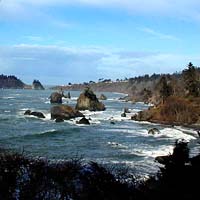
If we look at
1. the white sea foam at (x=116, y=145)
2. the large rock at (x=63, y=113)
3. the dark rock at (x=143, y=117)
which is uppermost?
the large rock at (x=63, y=113)

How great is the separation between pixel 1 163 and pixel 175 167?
5.45 m

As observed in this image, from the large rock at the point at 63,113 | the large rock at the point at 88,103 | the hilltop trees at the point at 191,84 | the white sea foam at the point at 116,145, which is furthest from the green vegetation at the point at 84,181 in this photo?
the large rock at the point at 88,103

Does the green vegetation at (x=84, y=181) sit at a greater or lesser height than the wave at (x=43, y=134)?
greater

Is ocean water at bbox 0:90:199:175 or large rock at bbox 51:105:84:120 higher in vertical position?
large rock at bbox 51:105:84:120

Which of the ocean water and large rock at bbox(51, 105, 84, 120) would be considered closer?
the ocean water

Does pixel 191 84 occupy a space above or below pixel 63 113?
above

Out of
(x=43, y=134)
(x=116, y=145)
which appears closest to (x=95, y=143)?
(x=116, y=145)

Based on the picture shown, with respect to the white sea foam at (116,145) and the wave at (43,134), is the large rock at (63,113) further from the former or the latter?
the white sea foam at (116,145)

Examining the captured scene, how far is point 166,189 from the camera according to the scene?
42.2 feet

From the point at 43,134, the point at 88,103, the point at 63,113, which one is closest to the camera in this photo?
the point at 43,134

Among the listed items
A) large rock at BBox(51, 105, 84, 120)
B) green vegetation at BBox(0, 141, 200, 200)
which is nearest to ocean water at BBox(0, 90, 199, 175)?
large rock at BBox(51, 105, 84, 120)

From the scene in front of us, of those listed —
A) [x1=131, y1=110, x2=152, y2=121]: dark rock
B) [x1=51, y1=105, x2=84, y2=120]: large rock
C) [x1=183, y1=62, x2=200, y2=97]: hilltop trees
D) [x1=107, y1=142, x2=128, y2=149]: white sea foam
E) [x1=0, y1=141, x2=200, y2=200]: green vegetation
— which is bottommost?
[x1=107, y1=142, x2=128, y2=149]: white sea foam

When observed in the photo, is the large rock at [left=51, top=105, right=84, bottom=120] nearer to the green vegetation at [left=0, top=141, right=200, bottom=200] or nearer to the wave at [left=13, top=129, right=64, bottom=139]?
the wave at [left=13, top=129, right=64, bottom=139]

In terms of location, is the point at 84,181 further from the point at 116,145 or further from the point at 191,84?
the point at 191,84
